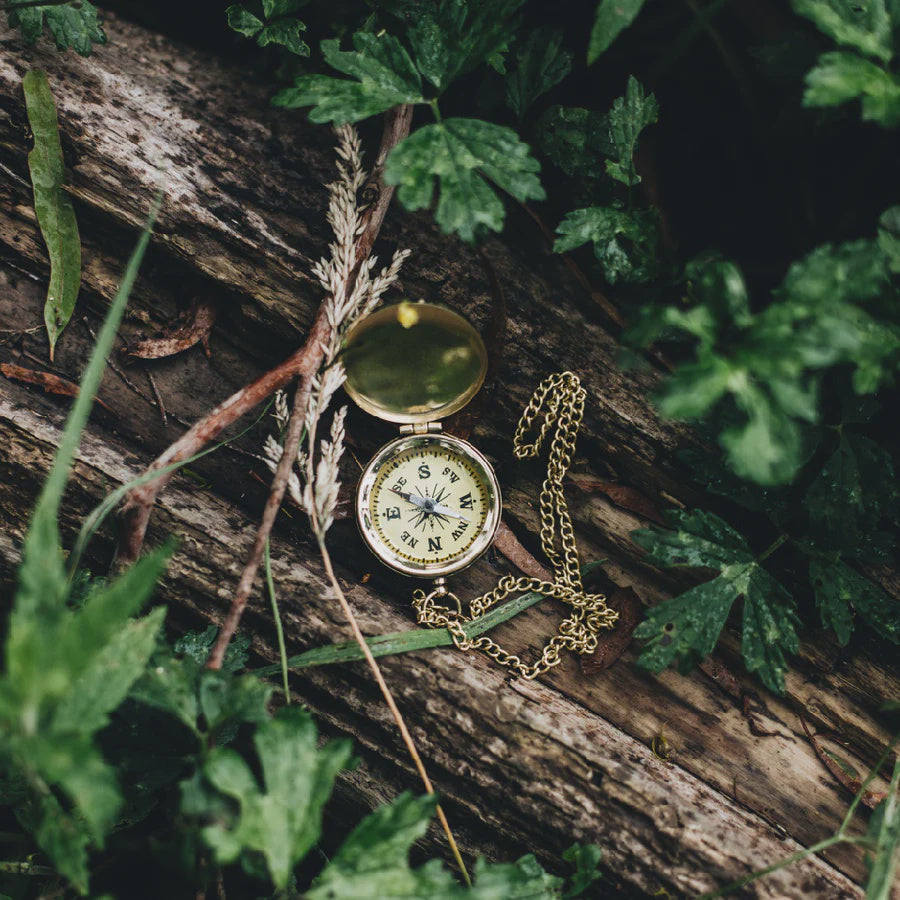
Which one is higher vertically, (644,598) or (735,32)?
(735,32)

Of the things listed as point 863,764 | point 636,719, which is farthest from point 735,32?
point 863,764

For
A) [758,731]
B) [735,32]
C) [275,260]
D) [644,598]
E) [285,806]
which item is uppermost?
[735,32]

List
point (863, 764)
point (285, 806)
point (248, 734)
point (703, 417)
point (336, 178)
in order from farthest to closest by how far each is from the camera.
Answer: point (336, 178) < point (863, 764) < point (248, 734) < point (703, 417) < point (285, 806)

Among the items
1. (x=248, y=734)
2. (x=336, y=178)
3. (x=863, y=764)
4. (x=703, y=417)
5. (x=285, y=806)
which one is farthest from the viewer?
(x=336, y=178)

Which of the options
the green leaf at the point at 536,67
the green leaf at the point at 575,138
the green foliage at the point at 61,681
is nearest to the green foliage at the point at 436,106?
the green leaf at the point at 536,67

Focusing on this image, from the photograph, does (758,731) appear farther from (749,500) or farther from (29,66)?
(29,66)

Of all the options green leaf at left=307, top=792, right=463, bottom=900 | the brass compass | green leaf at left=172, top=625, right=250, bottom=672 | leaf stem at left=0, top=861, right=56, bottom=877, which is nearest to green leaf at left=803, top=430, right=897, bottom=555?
the brass compass

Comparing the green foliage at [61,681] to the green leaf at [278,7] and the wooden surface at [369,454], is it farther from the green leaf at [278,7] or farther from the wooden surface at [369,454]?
the green leaf at [278,7]

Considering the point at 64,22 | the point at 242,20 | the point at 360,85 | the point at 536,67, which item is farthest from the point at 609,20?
the point at 64,22
